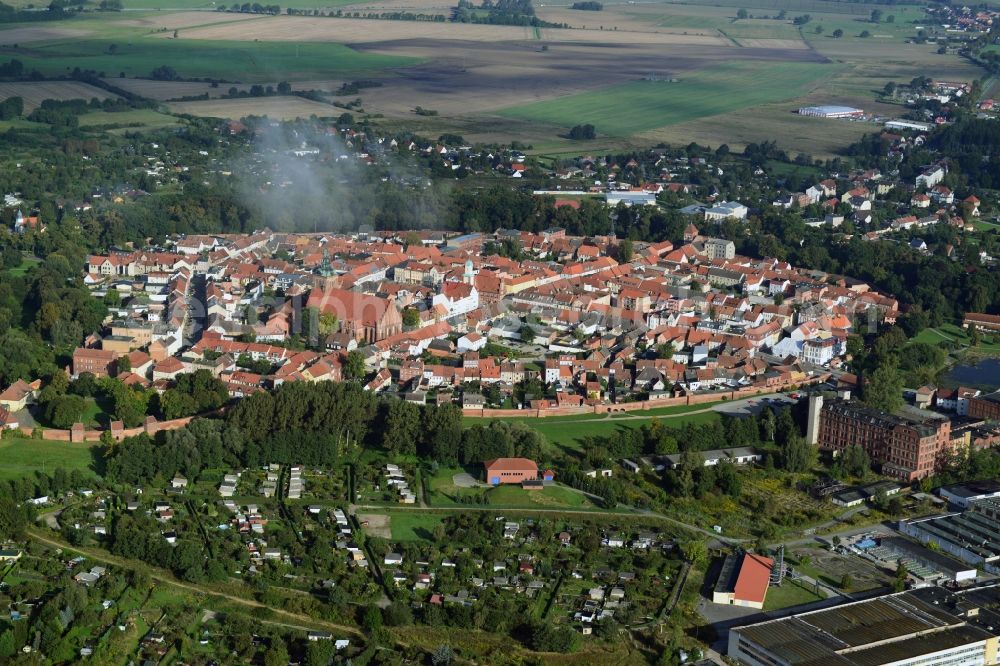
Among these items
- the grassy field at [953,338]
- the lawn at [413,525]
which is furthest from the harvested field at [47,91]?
the lawn at [413,525]

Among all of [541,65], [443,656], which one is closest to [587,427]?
[443,656]

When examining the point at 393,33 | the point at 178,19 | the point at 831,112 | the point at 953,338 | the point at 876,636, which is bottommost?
the point at 953,338

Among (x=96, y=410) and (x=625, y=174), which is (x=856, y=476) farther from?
(x=625, y=174)

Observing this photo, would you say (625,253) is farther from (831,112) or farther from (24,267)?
(831,112)

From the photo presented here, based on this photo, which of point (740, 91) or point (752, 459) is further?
point (740, 91)

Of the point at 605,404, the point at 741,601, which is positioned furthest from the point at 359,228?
the point at 741,601

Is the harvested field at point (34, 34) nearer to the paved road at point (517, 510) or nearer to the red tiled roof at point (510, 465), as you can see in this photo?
the red tiled roof at point (510, 465)

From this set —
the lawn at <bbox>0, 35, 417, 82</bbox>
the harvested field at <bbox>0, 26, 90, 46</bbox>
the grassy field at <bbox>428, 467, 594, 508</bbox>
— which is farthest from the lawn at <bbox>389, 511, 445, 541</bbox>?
the harvested field at <bbox>0, 26, 90, 46</bbox>
